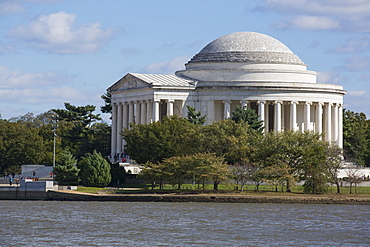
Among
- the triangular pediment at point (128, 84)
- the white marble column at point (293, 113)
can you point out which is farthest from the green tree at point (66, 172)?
the white marble column at point (293, 113)

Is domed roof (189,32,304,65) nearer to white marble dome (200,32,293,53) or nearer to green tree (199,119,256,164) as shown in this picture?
white marble dome (200,32,293,53)

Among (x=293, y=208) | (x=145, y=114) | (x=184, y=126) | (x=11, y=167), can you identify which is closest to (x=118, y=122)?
(x=145, y=114)

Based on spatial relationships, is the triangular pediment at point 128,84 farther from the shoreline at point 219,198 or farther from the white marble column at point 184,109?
the shoreline at point 219,198

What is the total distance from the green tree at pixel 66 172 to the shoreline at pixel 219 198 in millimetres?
8600

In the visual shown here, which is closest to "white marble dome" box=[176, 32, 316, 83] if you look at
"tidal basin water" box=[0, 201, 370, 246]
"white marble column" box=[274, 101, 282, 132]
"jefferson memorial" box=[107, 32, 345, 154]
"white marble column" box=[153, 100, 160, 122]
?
"jefferson memorial" box=[107, 32, 345, 154]

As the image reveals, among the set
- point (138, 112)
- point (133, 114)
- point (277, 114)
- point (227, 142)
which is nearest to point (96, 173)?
point (227, 142)

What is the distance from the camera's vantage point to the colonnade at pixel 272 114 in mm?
158125

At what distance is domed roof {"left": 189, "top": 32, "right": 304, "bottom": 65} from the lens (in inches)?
6437

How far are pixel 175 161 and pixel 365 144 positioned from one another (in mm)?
54104

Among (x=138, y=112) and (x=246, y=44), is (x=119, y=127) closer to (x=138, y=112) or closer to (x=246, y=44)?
(x=138, y=112)

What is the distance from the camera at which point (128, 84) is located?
534 ft

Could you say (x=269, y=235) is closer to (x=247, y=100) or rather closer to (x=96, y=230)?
(x=96, y=230)

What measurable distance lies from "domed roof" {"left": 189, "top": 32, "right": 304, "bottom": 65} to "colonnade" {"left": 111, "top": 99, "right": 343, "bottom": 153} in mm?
7557

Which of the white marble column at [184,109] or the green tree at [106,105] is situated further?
the green tree at [106,105]
